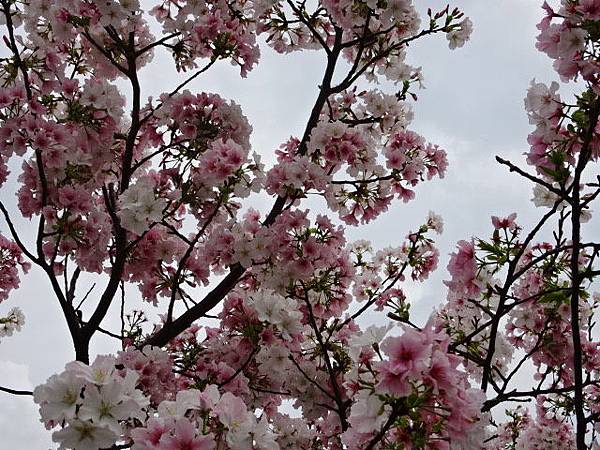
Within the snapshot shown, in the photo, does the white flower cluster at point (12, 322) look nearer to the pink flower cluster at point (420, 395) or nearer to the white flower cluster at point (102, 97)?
the white flower cluster at point (102, 97)

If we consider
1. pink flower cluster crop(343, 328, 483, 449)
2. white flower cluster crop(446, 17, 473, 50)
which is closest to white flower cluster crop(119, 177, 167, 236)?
pink flower cluster crop(343, 328, 483, 449)

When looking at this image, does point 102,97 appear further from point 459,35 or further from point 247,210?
point 459,35

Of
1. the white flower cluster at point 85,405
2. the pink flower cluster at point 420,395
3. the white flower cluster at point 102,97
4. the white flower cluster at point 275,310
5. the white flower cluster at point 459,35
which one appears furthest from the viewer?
the white flower cluster at point 459,35

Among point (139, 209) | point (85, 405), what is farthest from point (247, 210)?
point (85, 405)

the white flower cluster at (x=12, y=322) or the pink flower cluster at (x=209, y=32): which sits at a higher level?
the pink flower cluster at (x=209, y=32)

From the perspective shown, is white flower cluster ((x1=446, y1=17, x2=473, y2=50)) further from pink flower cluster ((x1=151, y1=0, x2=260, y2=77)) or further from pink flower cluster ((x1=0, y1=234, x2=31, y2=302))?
pink flower cluster ((x1=0, y1=234, x2=31, y2=302))

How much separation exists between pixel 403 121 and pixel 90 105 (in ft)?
10.2

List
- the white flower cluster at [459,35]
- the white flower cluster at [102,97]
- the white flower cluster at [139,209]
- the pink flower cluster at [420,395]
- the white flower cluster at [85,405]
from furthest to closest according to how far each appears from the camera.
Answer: the white flower cluster at [459,35], the white flower cluster at [102,97], the white flower cluster at [139,209], the white flower cluster at [85,405], the pink flower cluster at [420,395]

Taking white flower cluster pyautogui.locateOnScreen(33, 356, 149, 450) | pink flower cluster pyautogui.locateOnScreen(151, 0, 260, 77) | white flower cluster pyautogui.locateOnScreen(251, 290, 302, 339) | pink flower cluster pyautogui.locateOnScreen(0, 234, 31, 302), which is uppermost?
pink flower cluster pyautogui.locateOnScreen(151, 0, 260, 77)

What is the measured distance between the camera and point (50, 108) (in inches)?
211

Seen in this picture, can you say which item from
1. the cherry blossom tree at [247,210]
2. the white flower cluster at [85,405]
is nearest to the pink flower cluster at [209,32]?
the cherry blossom tree at [247,210]

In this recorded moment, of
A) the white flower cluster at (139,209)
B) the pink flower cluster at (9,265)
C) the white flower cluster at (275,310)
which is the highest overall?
the pink flower cluster at (9,265)

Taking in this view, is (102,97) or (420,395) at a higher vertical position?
(102,97)

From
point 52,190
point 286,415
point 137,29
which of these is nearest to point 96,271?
point 52,190
